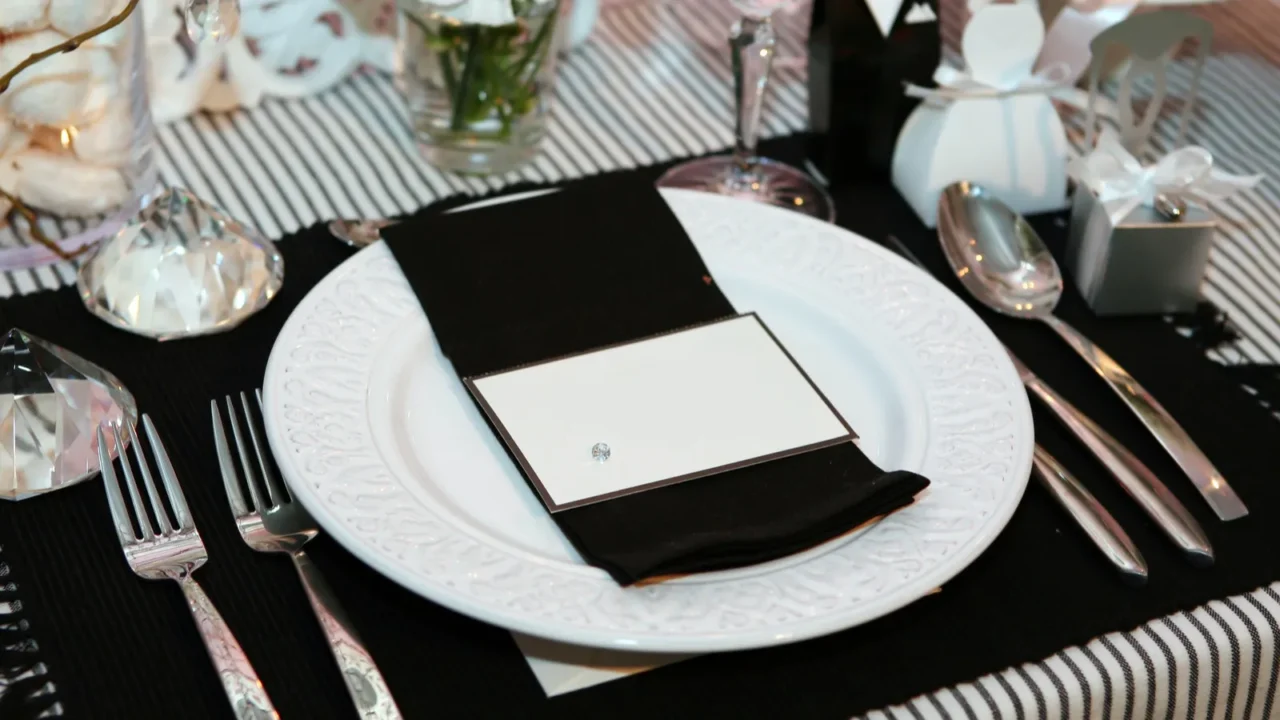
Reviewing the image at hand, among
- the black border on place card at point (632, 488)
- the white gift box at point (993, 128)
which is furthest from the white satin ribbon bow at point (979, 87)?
the black border on place card at point (632, 488)

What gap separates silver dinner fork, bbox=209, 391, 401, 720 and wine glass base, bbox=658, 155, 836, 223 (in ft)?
1.19

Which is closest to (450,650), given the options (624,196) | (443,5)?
(624,196)

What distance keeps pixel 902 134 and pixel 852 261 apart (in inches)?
6.9

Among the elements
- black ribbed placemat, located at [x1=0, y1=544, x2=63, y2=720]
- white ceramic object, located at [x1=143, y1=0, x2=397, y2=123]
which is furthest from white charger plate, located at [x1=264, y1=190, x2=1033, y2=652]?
white ceramic object, located at [x1=143, y1=0, x2=397, y2=123]

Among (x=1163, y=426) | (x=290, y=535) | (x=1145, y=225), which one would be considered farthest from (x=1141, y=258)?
(x=290, y=535)

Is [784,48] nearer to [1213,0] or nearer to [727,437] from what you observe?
[1213,0]

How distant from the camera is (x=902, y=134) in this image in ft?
2.85

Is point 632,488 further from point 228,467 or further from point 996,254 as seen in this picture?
point 996,254

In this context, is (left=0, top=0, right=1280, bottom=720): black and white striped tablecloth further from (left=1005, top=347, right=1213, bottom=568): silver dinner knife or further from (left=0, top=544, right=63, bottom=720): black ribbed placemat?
(left=0, top=544, right=63, bottom=720): black ribbed placemat

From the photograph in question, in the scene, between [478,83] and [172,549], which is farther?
[478,83]

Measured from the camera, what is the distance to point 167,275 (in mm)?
695

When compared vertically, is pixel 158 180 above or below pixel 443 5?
below

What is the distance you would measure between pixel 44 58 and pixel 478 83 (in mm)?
281

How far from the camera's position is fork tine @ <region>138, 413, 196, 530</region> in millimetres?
571
